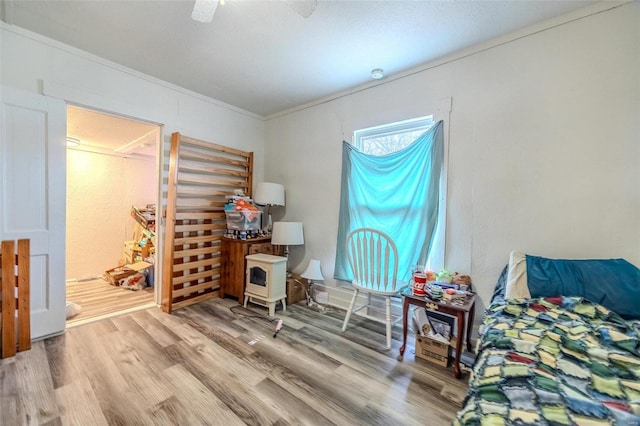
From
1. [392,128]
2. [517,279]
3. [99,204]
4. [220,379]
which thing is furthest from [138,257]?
[517,279]

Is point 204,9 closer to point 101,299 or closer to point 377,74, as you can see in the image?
point 377,74

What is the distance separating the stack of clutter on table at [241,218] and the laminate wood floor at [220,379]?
110 centimetres

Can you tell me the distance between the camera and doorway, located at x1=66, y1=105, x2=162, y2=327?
10.5 feet

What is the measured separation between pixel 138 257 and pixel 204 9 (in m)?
4.05

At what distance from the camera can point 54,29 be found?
79.4 inches

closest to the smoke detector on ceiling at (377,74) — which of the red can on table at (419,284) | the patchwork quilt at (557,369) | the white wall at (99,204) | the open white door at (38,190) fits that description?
the red can on table at (419,284)

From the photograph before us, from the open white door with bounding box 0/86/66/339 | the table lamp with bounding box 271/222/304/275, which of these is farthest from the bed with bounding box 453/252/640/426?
the open white door with bounding box 0/86/66/339

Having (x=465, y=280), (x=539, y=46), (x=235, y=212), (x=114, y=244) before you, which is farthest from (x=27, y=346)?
(x=539, y=46)

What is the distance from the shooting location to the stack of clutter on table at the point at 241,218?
10.1 ft

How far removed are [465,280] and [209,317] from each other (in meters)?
2.47

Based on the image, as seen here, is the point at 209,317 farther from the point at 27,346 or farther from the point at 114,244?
the point at 114,244

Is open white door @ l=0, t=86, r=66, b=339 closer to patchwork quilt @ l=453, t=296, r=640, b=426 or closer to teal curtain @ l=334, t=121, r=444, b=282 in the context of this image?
teal curtain @ l=334, t=121, r=444, b=282

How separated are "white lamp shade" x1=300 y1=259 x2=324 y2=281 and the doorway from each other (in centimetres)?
173

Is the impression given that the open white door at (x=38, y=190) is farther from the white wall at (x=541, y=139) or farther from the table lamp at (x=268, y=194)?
the white wall at (x=541, y=139)
